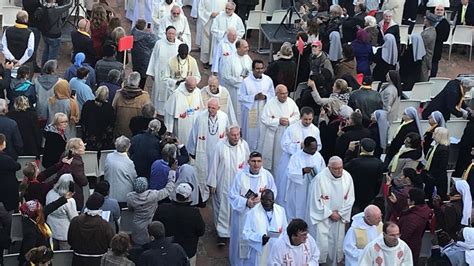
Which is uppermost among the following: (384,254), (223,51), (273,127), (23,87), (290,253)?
(223,51)

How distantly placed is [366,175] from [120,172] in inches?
132

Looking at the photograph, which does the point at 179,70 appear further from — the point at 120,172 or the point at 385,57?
the point at 385,57

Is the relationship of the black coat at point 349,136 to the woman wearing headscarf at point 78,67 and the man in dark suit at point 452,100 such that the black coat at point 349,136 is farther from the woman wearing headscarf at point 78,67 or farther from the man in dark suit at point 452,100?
the woman wearing headscarf at point 78,67

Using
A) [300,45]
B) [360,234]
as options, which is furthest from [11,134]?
[300,45]

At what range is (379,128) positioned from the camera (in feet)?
48.6

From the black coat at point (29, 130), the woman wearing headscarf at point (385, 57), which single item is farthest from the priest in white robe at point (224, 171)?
the woman wearing headscarf at point (385, 57)

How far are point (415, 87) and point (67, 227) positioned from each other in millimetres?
7557

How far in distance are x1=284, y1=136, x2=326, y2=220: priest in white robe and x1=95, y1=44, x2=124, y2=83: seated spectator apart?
3.75 m

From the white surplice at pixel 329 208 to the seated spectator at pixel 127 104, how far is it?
3.16m

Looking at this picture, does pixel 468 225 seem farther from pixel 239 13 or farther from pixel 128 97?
pixel 239 13

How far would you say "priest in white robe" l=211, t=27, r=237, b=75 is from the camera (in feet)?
56.1

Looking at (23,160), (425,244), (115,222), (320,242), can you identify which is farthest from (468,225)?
(23,160)

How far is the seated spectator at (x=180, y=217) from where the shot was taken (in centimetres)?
1180

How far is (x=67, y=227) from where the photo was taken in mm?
12352
